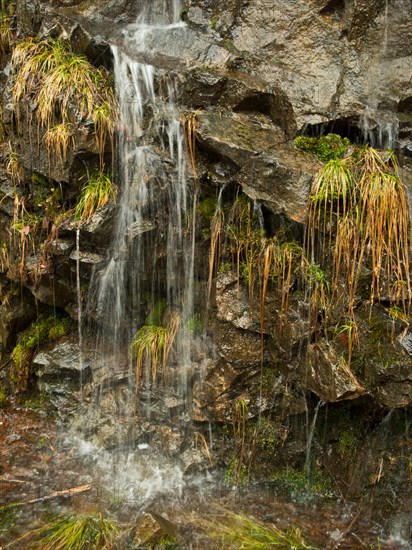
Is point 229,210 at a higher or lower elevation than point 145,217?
higher

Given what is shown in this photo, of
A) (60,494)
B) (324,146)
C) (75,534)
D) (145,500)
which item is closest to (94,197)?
(324,146)

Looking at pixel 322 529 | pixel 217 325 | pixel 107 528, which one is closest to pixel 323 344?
pixel 217 325

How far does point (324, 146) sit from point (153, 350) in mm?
2768

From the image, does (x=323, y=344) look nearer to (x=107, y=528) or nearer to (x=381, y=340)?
(x=381, y=340)

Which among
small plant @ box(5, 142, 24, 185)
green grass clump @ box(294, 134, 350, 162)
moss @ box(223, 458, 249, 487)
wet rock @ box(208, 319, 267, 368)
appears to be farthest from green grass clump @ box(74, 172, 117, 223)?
moss @ box(223, 458, 249, 487)

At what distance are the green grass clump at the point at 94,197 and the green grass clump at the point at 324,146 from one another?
79.5 inches

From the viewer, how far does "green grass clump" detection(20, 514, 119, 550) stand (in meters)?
3.91

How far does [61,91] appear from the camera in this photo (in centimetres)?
532

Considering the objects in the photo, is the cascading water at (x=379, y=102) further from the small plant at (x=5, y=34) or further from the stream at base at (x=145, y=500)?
the small plant at (x=5, y=34)

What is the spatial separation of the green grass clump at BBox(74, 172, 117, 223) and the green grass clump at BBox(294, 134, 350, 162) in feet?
6.62

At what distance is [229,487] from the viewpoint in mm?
4840

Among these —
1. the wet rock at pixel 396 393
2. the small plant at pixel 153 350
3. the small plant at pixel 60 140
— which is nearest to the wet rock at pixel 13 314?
the small plant at pixel 153 350

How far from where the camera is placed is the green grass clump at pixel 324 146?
16.3 feet

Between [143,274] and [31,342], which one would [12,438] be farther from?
[143,274]
